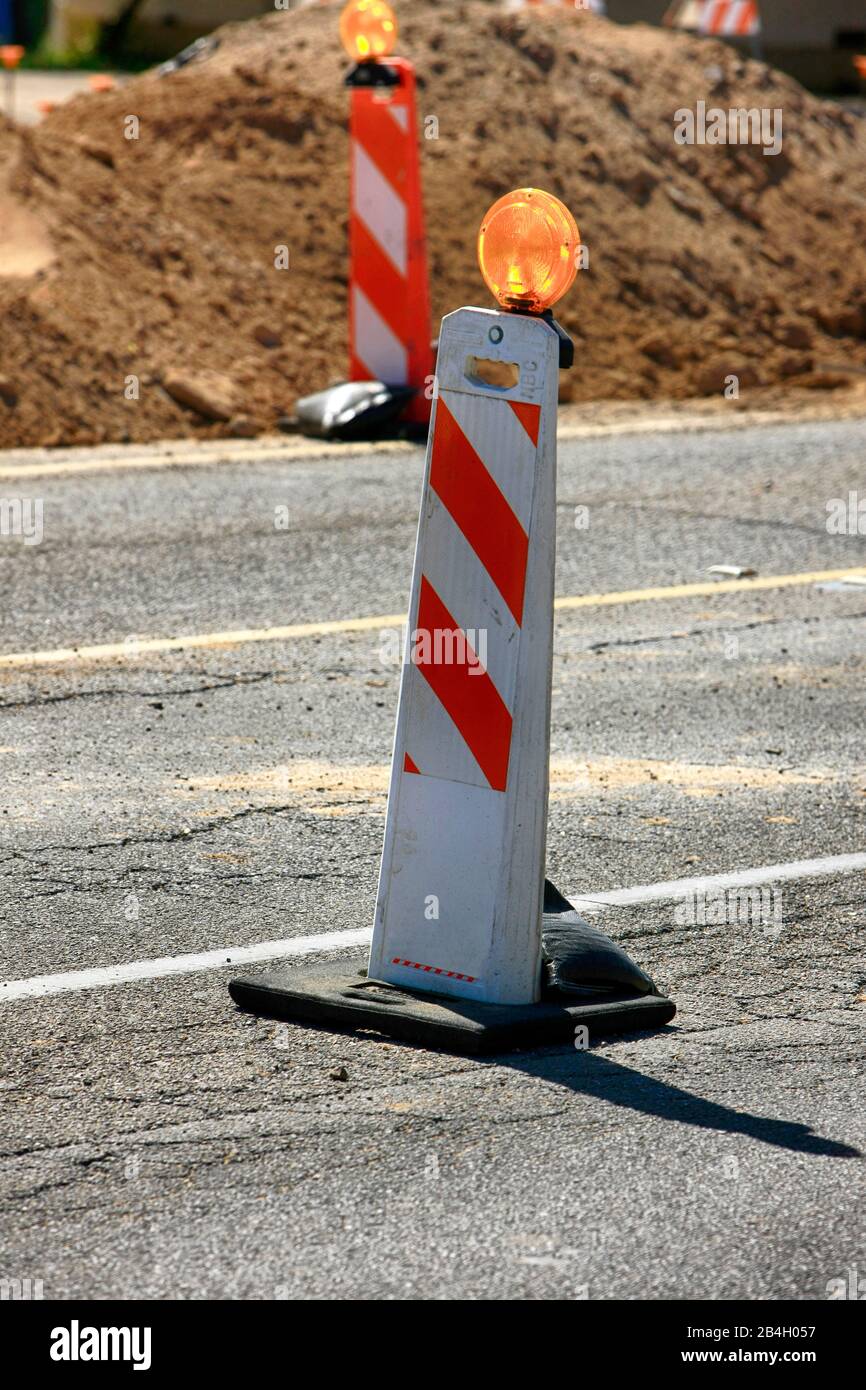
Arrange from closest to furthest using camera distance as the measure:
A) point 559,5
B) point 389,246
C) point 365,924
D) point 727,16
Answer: point 365,924
point 389,246
point 559,5
point 727,16

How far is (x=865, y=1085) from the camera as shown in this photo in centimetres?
386

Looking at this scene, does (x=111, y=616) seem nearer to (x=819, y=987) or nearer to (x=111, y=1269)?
(x=819, y=987)

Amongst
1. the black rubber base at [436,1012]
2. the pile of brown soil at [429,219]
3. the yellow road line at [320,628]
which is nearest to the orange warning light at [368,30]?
the pile of brown soil at [429,219]

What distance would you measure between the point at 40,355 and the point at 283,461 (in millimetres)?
1796

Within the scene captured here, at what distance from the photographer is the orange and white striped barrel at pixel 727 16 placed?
22641 mm

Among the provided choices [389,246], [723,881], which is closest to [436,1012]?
[723,881]

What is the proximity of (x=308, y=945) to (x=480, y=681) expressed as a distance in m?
0.82

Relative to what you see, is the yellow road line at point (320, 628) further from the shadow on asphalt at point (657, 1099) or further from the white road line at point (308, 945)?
the shadow on asphalt at point (657, 1099)

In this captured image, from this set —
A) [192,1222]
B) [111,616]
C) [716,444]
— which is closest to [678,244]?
[716,444]

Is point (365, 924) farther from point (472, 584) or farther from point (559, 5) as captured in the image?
point (559, 5)

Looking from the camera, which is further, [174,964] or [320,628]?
[320,628]

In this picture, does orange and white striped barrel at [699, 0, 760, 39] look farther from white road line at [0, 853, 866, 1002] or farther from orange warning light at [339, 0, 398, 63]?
white road line at [0, 853, 866, 1002]

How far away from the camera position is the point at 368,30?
36.3ft

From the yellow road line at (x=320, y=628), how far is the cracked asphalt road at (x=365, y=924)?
9 cm
